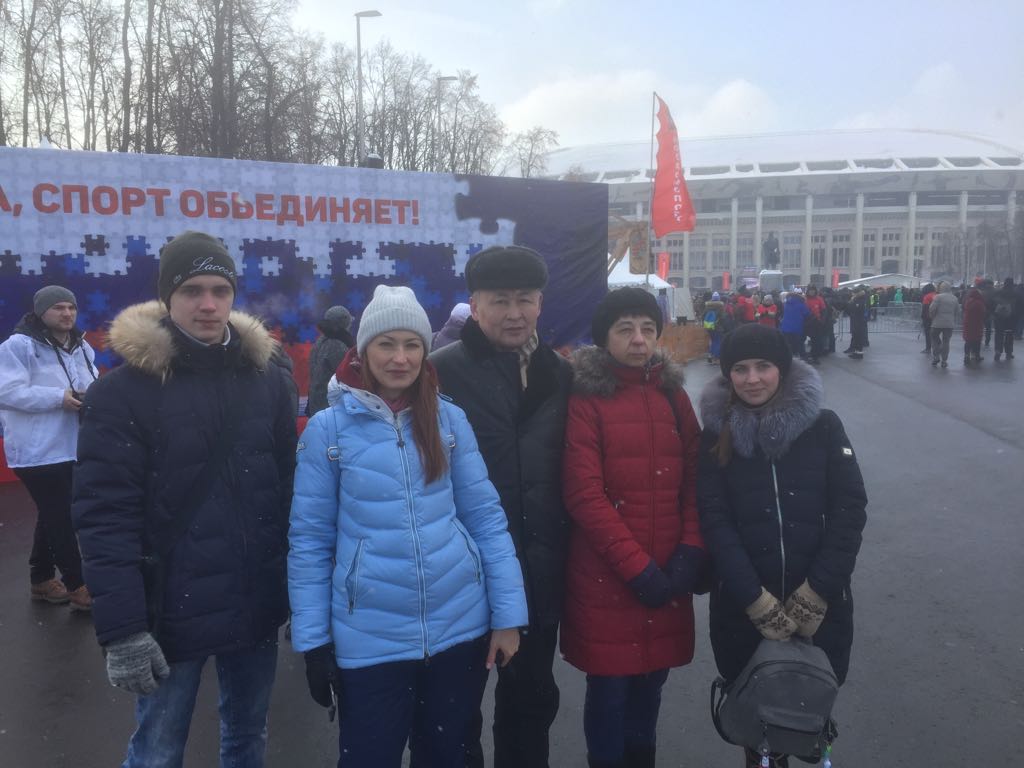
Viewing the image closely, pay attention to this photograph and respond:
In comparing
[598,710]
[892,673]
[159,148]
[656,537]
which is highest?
[159,148]

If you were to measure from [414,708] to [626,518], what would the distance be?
0.87m

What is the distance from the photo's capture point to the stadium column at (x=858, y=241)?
99.8 metres

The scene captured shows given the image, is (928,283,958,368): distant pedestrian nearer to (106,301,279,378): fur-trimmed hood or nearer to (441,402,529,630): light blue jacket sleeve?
(441,402,529,630): light blue jacket sleeve

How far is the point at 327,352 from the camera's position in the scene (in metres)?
5.79

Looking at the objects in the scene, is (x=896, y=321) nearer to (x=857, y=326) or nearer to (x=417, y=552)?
(x=857, y=326)

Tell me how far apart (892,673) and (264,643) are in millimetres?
2908

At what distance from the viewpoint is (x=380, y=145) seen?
31.7m

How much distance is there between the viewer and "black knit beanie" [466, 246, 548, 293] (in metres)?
2.59

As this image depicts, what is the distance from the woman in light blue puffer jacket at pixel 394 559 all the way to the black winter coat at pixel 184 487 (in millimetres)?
192

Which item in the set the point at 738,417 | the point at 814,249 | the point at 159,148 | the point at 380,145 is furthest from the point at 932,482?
the point at 814,249

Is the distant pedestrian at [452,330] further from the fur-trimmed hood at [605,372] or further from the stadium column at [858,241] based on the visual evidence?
the stadium column at [858,241]

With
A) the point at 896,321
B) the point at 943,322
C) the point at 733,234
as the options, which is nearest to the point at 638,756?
the point at 943,322

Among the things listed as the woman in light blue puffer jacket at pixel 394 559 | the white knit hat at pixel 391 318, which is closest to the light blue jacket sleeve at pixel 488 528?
the woman in light blue puffer jacket at pixel 394 559

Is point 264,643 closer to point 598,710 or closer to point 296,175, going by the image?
point 598,710
